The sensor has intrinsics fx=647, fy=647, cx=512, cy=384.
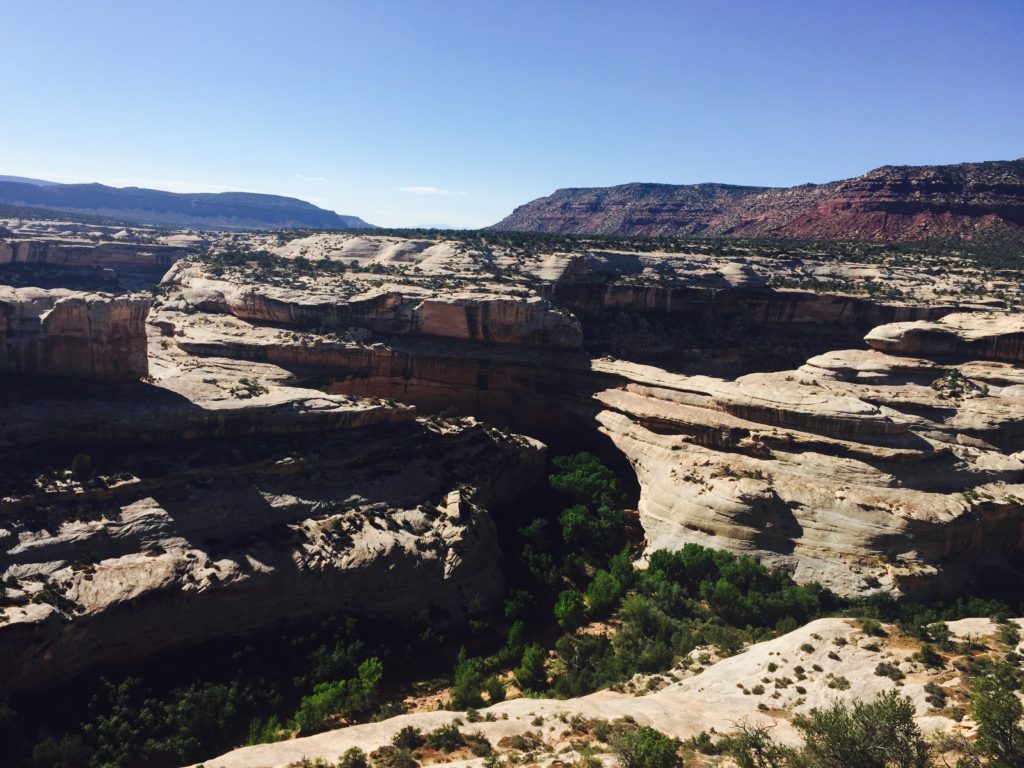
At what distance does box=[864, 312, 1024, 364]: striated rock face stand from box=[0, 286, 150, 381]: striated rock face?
5151cm

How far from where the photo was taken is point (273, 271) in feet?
211

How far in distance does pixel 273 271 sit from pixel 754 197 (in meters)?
137

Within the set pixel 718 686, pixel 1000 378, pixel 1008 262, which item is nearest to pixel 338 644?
pixel 718 686

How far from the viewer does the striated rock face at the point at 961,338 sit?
46.8 meters

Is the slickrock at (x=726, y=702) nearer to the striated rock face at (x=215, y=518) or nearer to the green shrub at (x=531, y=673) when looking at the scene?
the green shrub at (x=531, y=673)

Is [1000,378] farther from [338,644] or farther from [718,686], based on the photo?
[338,644]

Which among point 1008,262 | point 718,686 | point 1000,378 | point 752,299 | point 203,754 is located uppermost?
point 1008,262

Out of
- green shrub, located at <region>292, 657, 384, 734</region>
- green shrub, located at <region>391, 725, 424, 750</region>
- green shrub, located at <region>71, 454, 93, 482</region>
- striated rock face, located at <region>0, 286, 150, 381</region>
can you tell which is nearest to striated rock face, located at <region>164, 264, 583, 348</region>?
striated rock face, located at <region>0, 286, 150, 381</region>

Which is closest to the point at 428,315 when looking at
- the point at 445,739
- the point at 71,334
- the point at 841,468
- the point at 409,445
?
the point at 409,445

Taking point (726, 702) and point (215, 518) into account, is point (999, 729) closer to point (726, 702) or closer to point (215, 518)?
point (726, 702)

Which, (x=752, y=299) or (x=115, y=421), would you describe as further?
(x=752, y=299)

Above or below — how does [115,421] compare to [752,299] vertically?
below

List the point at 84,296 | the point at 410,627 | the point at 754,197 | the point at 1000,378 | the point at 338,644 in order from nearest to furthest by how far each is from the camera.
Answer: the point at 338,644, the point at 410,627, the point at 84,296, the point at 1000,378, the point at 754,197

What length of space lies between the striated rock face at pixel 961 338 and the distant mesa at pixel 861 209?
6930cm
